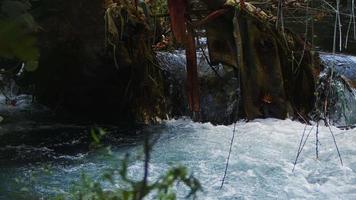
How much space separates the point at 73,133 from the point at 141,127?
2.24 feet

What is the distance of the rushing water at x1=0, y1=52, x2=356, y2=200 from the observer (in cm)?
369

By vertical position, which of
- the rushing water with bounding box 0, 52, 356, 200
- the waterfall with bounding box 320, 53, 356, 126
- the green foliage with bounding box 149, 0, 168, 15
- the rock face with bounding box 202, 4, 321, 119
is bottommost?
the rushing water with bounding box 0, 52, 356, 200

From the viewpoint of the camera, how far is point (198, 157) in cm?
439

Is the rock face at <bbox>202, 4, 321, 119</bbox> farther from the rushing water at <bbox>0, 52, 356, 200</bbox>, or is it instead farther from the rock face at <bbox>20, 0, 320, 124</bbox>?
the rushing water at <bbox>0, 52, 356, 200</bbox>

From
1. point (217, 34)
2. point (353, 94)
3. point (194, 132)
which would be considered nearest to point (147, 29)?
point (194, 132)

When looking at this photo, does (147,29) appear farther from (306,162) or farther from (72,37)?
(306,162)

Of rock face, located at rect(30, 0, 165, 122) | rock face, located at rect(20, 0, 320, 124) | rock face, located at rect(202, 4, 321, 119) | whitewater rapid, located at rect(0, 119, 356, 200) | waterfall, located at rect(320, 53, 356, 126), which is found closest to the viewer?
whitewater rapid, located at rect(0, 119, 356, 200)

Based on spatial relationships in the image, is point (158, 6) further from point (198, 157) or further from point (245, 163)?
point (245, 163)

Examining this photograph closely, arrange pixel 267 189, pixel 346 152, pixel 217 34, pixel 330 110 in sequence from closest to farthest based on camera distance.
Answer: pixel 267 189 → pixel 217 34 → pixel 346 152 → pixel 330 110

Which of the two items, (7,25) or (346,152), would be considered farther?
(346,152)

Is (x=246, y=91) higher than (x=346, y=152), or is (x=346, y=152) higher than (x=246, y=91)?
(x=246, y=91)

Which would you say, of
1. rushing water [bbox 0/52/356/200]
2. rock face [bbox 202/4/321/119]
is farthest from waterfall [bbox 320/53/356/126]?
rushing water [bbox 0/52/356/200]

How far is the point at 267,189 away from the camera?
3.69 m

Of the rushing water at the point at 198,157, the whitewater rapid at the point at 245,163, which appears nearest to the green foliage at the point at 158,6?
the rushing water at the point at 198,157
